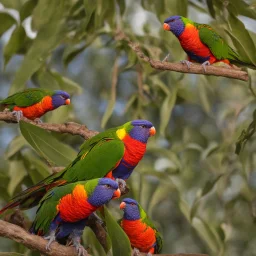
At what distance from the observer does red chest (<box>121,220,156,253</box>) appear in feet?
3.38

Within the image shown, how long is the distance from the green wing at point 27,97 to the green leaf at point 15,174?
0.73 ft

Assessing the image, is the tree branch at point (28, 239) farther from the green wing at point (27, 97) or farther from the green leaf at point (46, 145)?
the green wing at point (27, 97)

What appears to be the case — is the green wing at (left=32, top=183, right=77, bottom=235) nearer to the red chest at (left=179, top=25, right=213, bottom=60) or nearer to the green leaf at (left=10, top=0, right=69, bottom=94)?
the red chest at (left=179, top=25, right=213, bottom=60)

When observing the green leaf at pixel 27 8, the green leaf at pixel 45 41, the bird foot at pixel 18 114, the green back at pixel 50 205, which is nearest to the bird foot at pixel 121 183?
the green back at pixel 50 205

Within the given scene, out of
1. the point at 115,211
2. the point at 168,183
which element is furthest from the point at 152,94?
the point at 115,211

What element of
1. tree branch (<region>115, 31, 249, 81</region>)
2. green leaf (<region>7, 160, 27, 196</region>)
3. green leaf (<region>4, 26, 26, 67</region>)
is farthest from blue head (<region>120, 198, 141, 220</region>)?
green leaf (<region>4, 26, 26, 67</region>)

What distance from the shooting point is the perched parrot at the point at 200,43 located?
43.3 inches

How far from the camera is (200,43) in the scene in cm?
113

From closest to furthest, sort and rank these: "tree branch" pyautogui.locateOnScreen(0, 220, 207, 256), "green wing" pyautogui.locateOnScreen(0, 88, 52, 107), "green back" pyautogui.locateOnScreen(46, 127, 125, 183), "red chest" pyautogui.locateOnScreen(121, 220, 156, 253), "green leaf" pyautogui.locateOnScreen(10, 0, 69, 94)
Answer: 1. "tree branch" pyautogui.locateOnScreen(0, 220, 207, 256)
2. "green back" pyautogui.locateOnScreen(46, 127, 125, 183)
3. "red chest" pyautogui.locateOnScreen(121, 220, 156, 253)
4. "green wing" pyautogui.locateOnScreen(0, 88, 52, 107)
5. "green leaf" pyautogui.locateOnScreen(10, 0, 69, 94)

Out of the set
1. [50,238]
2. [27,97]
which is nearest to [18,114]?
[27,97]

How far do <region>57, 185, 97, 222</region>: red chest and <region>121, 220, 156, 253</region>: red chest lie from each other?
0.16 m

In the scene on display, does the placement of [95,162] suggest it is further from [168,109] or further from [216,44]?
[168,109]

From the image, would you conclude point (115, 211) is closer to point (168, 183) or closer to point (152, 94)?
point (168, 183)

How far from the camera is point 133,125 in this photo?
3.24 ft
